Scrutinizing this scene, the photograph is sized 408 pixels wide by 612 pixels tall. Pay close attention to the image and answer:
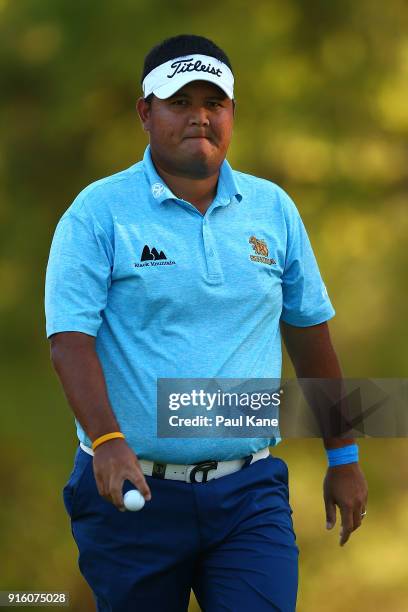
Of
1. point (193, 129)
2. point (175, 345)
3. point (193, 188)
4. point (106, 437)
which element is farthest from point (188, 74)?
point (106, 437)

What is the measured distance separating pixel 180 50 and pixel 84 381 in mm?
922

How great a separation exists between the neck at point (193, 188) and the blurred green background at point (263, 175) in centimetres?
246

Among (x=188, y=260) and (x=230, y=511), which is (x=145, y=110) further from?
(x=230, y=511)

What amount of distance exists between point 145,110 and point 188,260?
50 cm

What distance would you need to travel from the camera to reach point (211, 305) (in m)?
3.02

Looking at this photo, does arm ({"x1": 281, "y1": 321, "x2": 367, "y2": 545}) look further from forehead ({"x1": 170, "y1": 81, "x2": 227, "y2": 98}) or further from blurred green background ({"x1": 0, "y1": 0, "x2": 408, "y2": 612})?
blurred green background ({"x1": 0, "y1": 0, "x2": 408, "y2": 612})

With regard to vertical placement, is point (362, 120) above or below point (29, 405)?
above

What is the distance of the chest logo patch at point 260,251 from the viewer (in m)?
3.14

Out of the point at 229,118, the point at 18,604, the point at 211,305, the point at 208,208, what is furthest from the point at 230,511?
the point at 18,604

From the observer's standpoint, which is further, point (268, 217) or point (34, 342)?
point (34, 342)

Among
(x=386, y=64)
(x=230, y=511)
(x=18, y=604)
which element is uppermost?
(x=386, y=64)

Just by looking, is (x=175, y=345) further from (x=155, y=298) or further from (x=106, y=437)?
(x=106, y=437)

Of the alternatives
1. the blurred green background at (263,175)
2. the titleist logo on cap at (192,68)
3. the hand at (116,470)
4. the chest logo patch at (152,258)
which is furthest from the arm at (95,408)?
the blurred green background at (263,175)

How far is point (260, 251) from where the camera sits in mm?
3154
